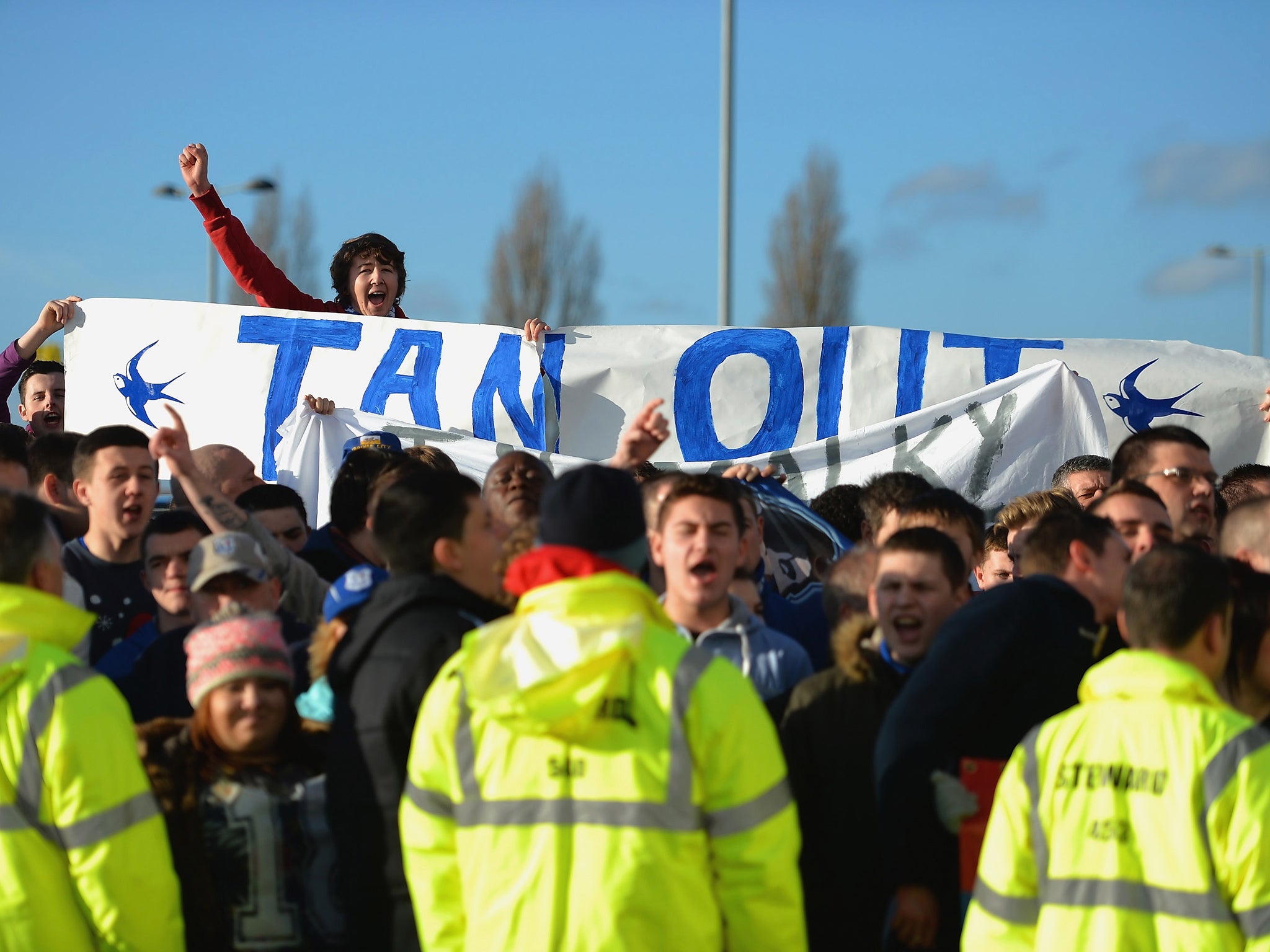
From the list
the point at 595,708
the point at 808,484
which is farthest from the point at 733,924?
the point at 808,484

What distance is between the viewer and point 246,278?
7172 mm

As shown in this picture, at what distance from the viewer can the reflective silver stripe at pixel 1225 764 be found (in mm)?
2490

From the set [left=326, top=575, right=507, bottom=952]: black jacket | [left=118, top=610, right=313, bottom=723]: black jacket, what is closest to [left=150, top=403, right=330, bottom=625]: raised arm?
[left=118, top=610, right=313, bottom=723]: black jacket

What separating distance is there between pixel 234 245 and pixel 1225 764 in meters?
5.76

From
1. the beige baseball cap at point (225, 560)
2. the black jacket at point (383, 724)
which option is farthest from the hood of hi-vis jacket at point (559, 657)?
the beige baseball cap at point (225, 560)

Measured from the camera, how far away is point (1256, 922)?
247 centimetres

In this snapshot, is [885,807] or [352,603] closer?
[885,807]

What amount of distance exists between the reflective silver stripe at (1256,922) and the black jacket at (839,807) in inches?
36.8

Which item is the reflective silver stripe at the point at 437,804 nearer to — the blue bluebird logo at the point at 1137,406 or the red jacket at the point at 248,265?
the red jacket at the point at 248,265

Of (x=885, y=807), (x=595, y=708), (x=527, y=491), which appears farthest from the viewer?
(x=527, y=491)

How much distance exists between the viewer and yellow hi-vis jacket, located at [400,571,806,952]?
8.07 ft

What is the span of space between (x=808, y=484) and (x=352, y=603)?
3.83 meters

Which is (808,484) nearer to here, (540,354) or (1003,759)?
(540,354)

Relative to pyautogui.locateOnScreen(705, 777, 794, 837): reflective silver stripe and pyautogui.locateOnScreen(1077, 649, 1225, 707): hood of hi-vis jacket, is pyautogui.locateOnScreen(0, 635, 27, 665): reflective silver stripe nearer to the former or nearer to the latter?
pyautogui.locateOnScreen(705, 777, 794, 837): reflective silver stripe
